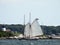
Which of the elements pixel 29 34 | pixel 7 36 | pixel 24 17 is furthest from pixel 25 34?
pixel 7 36

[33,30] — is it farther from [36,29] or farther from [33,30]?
[36,29]

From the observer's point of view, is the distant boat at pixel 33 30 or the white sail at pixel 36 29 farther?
the distant boat at pixel 33 30

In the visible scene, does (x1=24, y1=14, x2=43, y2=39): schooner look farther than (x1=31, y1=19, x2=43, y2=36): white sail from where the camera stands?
Yes

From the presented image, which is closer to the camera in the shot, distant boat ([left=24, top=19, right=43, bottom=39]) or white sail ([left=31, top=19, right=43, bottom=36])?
white sail ([left=31, top=19, right=43, bottom=36])

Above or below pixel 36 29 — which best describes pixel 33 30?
below

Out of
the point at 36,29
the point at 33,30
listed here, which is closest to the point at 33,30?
the point at 33,30

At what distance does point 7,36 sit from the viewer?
199m

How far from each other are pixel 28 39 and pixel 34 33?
28.4 feet

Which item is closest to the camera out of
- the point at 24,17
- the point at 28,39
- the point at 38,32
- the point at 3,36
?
the point at 38,32

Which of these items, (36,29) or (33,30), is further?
(33,30)

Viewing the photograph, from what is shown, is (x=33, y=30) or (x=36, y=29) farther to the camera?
(x=33, y=30)

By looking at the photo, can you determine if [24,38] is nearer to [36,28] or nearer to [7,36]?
[36,28]

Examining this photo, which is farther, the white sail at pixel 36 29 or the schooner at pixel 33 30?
the schooner at pixel 33 30

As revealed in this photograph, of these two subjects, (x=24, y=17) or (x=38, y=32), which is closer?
(x=38, y=32)
